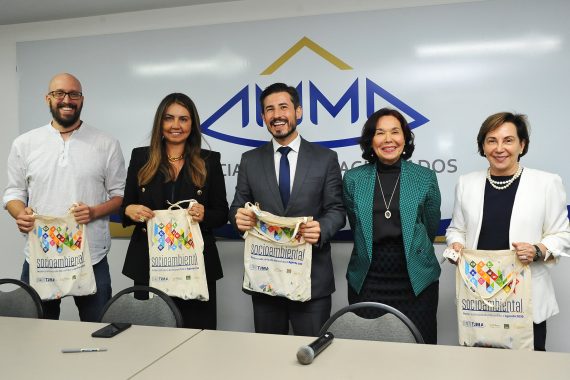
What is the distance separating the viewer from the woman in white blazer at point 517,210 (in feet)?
7.60

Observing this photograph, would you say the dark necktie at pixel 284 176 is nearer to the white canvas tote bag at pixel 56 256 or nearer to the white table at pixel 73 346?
the white table at pixel 73 346

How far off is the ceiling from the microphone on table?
2.72 meters

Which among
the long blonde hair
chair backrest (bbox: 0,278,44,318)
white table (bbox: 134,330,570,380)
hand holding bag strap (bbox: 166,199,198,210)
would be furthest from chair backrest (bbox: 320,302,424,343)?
chair backrest (bbox: 0,278,44,318)

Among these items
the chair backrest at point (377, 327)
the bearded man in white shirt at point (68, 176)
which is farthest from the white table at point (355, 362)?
the bearded man in white shirt at point (68, 176)

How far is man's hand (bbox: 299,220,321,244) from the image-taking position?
246 centimetres

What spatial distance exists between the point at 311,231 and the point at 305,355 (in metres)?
0.93

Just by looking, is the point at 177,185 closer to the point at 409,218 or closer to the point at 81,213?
the point at 81,213

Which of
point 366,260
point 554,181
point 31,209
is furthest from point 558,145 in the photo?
point 31,209

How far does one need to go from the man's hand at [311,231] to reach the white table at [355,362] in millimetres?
725

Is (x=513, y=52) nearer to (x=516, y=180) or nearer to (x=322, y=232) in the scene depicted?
(x=516, y=180)

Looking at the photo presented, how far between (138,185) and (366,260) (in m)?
1.32

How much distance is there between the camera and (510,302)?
2207 mm

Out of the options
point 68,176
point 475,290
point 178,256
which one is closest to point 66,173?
point 68,176

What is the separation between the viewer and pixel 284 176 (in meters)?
2.71
